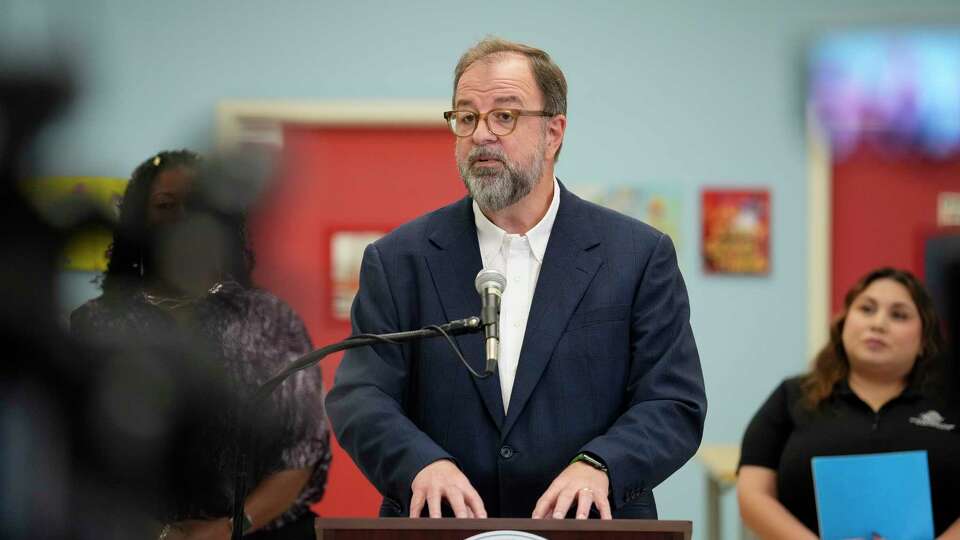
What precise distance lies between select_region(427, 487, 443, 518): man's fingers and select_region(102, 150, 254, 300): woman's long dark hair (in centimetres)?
94

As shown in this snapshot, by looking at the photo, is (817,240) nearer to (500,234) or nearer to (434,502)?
(500,234)

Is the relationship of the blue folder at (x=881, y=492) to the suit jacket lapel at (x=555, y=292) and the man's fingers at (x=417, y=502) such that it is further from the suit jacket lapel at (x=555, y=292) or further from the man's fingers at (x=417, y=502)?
the man's fingers at (x=417, y=502)

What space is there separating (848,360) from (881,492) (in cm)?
40

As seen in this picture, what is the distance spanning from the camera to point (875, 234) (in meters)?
3.82

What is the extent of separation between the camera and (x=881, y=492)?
2232mm

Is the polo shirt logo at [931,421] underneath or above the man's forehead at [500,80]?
underneath

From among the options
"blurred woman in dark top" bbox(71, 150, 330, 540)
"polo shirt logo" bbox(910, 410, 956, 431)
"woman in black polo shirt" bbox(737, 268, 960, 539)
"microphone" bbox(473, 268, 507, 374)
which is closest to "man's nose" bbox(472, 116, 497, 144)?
"microphone" bbox(473, 268, 507, 374)

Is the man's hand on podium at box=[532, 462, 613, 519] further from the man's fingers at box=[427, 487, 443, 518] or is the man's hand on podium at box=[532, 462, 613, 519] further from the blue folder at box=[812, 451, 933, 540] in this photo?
the blue folder at box=[812, 451, 933, 540]

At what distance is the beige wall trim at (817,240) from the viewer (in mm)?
3742

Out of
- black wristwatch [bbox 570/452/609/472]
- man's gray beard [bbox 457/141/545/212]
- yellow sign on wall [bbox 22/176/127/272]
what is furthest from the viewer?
man's gray beard [bbox 457/141/545/212]

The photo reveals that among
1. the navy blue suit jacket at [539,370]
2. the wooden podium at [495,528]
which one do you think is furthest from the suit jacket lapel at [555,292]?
the wooden podium at [495,528]

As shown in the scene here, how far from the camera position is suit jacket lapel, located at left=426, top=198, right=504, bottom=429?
1.45 m

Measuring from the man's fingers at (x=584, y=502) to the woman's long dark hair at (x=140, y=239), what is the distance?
0.96 meters

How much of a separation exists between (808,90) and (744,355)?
1.00 meters
